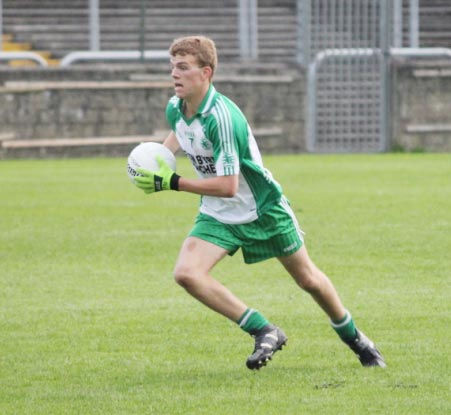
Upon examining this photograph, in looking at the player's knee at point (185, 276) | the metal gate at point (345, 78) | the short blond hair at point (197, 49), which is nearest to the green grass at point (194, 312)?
the player's knee at point (185, 276)

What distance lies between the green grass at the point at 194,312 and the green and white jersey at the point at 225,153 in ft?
2.73

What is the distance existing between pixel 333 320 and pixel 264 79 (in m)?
18.9

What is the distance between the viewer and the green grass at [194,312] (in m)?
6.57

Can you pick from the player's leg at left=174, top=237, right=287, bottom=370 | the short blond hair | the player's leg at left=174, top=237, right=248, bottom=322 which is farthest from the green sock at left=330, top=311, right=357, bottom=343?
the short blond hair

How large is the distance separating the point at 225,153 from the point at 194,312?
8.17ft

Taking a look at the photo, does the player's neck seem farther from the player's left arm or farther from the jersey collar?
the player's left arm

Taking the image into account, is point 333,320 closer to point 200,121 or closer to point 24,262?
point 200,121

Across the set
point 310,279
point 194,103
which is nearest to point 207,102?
point 194,103

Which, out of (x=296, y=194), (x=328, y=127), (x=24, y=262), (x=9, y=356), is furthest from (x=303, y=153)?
(x=9, y=356)

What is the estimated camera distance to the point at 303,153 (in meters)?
26.5

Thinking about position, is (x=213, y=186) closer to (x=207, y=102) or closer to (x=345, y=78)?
(x=207, y=102)

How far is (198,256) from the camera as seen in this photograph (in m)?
7.09

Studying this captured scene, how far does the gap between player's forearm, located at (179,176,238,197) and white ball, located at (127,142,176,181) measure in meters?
0.22

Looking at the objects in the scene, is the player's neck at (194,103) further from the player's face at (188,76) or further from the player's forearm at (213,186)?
the player's forearm at (213,186)
